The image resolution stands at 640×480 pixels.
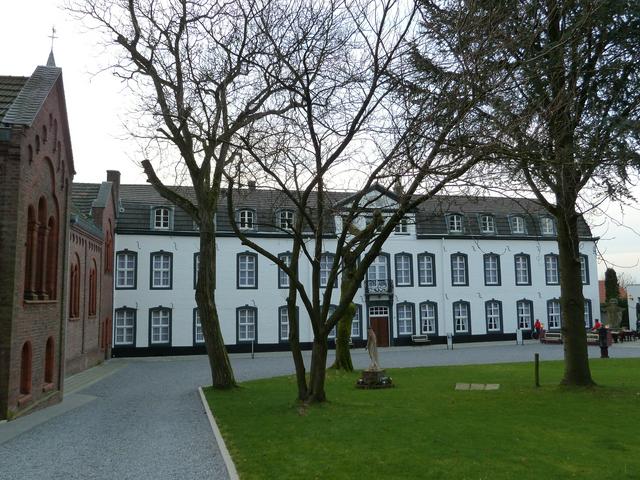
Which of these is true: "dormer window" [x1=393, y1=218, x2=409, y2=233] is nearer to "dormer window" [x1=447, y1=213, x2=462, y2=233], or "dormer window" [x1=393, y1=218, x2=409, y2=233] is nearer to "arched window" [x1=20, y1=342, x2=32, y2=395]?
"dormer window" [x1=447, y1=213, x2=462, y2=233]

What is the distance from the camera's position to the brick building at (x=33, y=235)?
38.5 feet

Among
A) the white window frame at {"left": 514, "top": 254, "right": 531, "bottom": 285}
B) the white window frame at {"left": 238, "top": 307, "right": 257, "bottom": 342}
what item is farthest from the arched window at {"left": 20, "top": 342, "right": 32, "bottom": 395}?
the white window frame at {"left": 514, "top": 254, "right": 531, "bottom": 285}

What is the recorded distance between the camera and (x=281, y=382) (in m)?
19.3

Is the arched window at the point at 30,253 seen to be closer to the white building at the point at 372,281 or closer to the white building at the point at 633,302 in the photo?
the white building at the point at 372,281

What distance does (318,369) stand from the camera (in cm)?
1259

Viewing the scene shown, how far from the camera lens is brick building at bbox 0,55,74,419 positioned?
11.8 meters

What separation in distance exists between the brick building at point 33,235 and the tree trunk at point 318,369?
588 centimetres

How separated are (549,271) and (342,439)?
3604 centimetres

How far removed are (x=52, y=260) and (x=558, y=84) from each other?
1215 cm

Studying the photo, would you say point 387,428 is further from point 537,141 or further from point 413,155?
point 537,141

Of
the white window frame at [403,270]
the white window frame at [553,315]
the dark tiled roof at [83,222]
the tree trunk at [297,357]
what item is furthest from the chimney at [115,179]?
the white window frame at [553,315]

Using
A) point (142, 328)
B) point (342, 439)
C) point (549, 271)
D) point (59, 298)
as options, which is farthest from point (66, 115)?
point (549, 271)

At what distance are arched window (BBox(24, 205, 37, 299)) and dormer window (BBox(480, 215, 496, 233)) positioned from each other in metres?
32.3

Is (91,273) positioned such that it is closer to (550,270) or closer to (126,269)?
(126,269)
